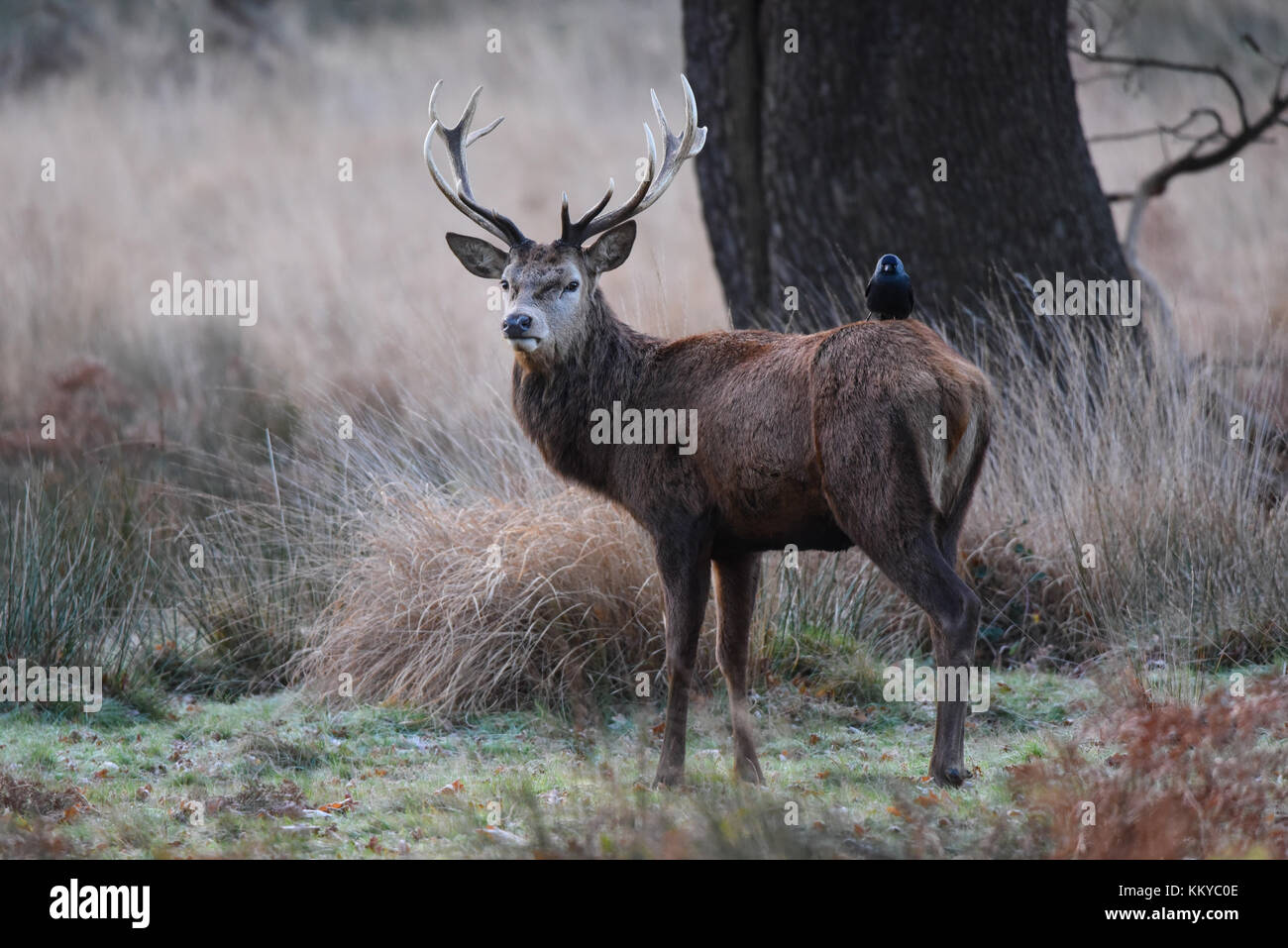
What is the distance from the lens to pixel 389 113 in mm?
24781

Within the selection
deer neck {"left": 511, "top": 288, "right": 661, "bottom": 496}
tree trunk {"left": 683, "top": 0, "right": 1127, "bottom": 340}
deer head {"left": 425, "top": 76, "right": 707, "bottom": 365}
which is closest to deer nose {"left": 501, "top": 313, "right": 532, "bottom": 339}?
deer head {"left": 425, "top": 76, "right": 707, "bottom": 365}

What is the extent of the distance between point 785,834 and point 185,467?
6.86 meters

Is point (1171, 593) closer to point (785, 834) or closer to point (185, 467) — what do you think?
point (785, 834)

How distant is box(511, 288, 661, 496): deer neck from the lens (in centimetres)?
629

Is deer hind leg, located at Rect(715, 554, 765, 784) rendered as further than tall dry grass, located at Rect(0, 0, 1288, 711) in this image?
Result: No

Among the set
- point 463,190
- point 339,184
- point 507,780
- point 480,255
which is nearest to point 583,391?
point 480,255

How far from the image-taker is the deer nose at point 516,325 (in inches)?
233

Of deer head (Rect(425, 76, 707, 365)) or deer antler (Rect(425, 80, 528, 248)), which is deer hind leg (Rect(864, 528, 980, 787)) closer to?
deer head (Rect(425, 76, 707, 365))

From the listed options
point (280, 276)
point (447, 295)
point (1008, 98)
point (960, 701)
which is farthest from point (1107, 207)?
point (280, 276)

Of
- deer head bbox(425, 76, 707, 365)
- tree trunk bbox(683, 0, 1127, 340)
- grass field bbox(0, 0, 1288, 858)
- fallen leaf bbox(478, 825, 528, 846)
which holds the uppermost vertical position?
tree trunk bbox(683, 0, 1127, 340)

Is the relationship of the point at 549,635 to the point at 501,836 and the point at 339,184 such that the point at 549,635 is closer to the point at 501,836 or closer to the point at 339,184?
the point at 501,836

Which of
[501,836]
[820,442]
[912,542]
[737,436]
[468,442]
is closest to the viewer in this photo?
[501,836]

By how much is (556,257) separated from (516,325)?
0.46 metres

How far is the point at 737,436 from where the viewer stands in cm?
574
